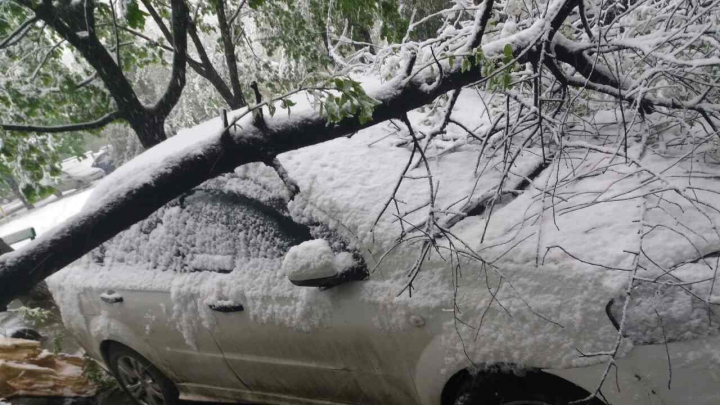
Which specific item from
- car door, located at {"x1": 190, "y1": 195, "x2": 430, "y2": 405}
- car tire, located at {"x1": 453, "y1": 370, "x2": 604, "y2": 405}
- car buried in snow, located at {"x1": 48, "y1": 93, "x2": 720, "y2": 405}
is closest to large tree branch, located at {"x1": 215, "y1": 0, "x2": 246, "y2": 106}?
car buried in snow, located at {"x1": 48, "y1": 93, "x2": 720, "y2": 405}

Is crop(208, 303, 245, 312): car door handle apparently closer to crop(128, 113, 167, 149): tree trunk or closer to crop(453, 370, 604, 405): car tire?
crop(453, 370, 604, 405): car tire

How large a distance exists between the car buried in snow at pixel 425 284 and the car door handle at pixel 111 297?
0.4 inches

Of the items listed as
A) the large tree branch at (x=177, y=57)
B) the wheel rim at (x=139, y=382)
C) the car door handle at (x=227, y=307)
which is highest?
the large tree branch at (x=177, y=57)

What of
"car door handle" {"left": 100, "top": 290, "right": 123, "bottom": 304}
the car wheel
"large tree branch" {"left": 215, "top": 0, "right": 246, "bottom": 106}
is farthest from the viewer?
"large tree branch" {"left": 215, "top": 0, "right": 246, "bottom": 106}

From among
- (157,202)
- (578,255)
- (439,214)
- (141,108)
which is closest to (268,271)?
(157,202)

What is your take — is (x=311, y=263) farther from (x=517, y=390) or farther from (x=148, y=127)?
(x=148, y=127)

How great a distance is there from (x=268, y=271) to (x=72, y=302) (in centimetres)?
199

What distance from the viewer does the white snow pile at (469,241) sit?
1720 mm

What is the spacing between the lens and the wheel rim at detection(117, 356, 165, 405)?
345cm

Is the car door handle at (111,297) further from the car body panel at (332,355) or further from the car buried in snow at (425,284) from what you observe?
the car body panel at (332,355)

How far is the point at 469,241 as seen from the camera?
2029 mm

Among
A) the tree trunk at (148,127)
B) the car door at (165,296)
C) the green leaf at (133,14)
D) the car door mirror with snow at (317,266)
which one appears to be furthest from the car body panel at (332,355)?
the tree trunk at (148,127)

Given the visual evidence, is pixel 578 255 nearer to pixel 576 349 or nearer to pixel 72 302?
pixel 576 349

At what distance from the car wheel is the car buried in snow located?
0.23 meters
